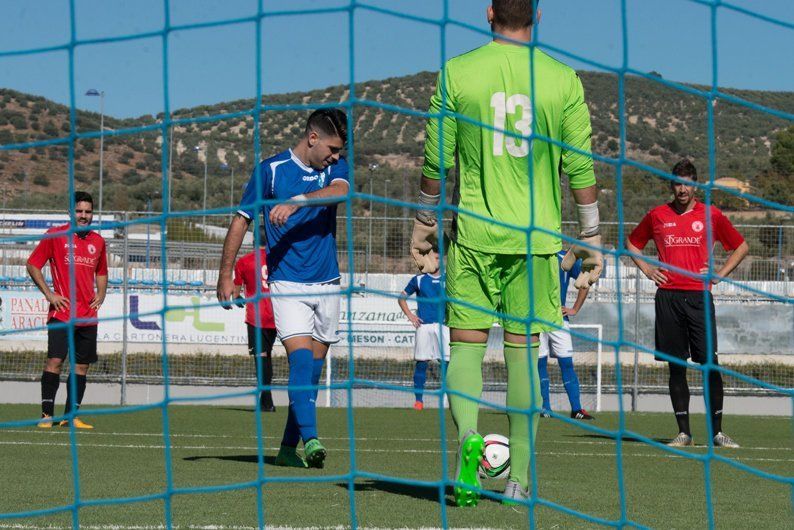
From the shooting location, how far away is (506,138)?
4.65m

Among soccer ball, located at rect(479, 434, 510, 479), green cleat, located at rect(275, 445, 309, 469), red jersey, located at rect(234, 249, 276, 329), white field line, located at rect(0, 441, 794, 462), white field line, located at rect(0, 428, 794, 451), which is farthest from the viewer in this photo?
red jersey, located at rect(234, 249, 276, 329)

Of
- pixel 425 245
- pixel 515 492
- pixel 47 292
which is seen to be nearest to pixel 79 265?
pixel 47 292

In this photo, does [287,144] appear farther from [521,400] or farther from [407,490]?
[521,400]

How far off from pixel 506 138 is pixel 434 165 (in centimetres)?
30

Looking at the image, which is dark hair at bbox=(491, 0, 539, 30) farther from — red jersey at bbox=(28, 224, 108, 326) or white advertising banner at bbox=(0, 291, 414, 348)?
white advertising banner at bbox=(0, 291, 414, 348)

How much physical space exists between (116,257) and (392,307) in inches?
207

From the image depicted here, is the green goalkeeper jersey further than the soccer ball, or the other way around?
the soccer ball

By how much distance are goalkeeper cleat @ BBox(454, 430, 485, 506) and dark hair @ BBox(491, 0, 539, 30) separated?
62.2 inches

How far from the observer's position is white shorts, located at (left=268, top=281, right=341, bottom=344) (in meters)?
A: 6.16

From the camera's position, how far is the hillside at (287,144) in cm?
3556

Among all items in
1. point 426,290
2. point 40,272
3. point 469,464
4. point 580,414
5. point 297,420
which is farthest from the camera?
point 426,290

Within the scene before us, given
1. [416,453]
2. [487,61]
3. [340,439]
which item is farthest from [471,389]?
[340,439]

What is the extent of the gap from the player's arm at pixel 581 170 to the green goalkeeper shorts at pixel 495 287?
0.52 feet

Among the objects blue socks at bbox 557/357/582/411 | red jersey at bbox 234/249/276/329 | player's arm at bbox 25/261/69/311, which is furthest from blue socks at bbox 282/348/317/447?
blue socks at bbox 557/357/582/411
